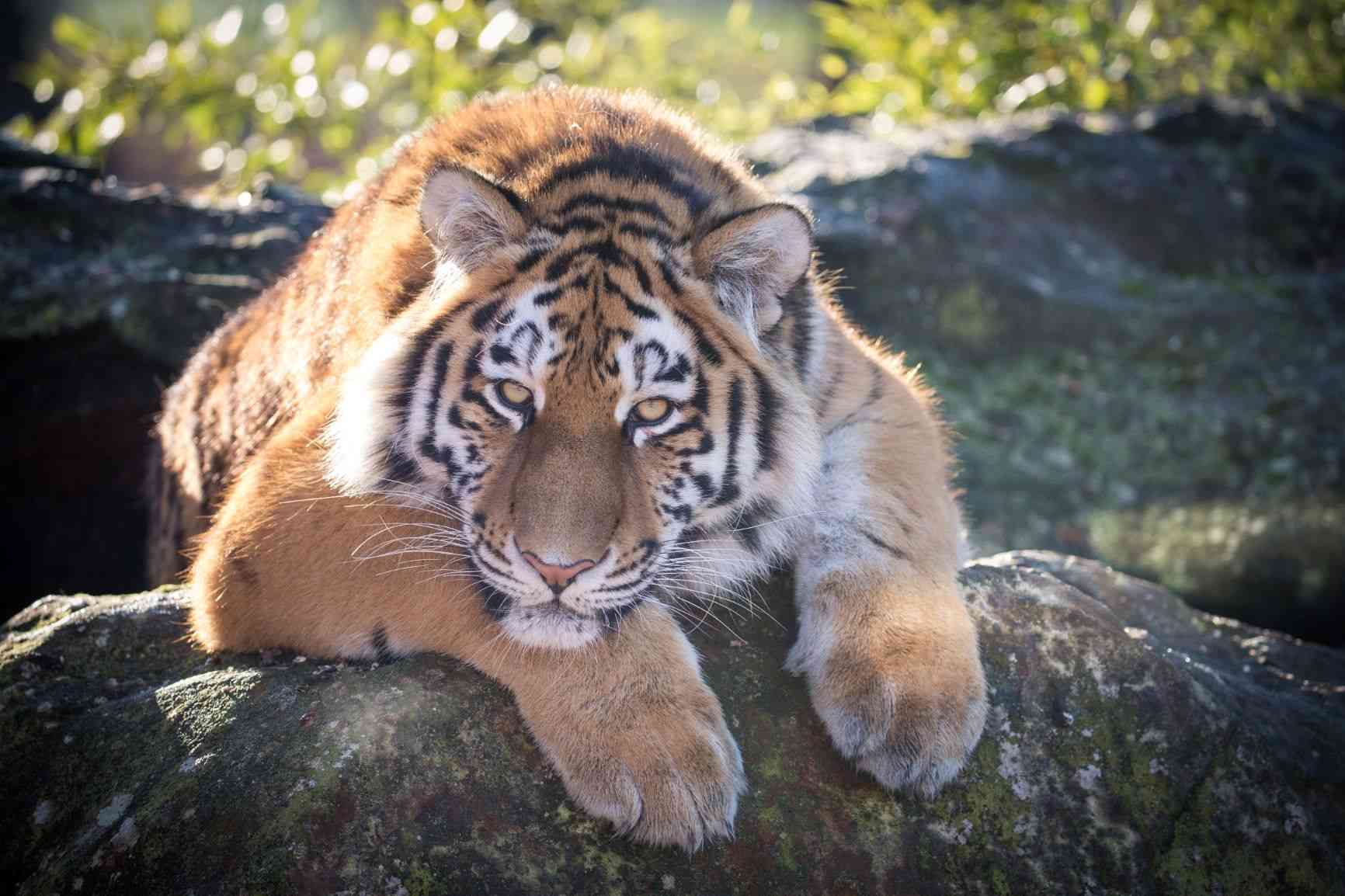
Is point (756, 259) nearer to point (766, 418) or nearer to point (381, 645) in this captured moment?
point (766, 418)

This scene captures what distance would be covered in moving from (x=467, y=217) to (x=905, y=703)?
1.27 meters

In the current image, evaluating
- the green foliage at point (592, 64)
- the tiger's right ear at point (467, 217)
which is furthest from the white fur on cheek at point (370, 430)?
the green foliage at point (592, 64)

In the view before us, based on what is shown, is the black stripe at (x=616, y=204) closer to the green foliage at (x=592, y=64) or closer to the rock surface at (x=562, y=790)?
the rock surface at (x=562, y=790)

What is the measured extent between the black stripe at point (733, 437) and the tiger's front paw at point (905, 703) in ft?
1.35

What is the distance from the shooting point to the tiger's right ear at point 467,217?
2.17m

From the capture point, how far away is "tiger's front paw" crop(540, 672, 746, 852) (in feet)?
6.15

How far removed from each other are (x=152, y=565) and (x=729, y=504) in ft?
6.77

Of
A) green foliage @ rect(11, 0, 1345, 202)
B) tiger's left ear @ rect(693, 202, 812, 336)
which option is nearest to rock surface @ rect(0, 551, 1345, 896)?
tiger's left ear @ rect(693, 202, 812, 336)

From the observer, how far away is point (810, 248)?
7.55 feet

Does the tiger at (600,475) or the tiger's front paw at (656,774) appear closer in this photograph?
the tiger's front paw at (656,774)

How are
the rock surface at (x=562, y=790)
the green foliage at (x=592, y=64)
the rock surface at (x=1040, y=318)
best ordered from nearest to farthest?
the rock surface at (x=562, y=790) < the rock surface at (x=1040, y=318) < the green foliage at (x=592, y=64)

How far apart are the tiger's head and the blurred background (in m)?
0.88

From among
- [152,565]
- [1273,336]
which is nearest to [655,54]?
[1273,336]

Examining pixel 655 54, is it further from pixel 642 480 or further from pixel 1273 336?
pixel 642 480
